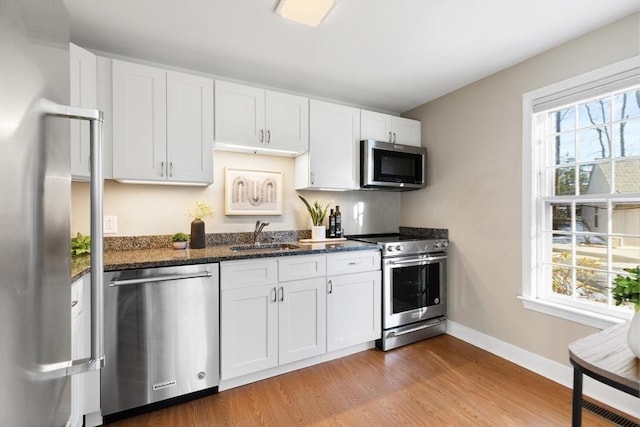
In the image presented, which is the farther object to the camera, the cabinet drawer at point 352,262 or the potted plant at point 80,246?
the cabinet drawer at point 352,262

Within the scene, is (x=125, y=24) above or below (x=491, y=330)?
above

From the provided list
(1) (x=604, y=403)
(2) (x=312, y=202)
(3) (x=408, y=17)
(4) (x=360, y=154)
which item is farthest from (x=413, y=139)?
(1) (x=604, y=403)

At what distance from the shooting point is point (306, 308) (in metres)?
2.36

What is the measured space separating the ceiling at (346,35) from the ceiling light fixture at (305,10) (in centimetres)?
7

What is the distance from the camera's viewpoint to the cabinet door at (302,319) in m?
2.27

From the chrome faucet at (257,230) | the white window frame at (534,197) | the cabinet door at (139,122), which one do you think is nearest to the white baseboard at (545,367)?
the white window frame at (534,197)

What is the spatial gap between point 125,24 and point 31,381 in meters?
2.19

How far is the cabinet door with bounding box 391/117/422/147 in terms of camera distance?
3275 millimetres

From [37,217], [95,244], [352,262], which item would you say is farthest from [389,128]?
[37,217]

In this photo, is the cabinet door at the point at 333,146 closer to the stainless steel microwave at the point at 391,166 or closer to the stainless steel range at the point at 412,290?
the stainless steel microwave at the point at 391,166

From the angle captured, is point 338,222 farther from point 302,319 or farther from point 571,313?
point 571,313

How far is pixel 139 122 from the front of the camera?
2143 mm

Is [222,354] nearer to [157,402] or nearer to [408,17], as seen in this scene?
[157,402]

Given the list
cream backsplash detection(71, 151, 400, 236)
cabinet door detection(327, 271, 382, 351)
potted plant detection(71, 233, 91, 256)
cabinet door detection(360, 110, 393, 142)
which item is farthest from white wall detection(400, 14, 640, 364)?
potted plant detection(71, 233, 91, 256)
